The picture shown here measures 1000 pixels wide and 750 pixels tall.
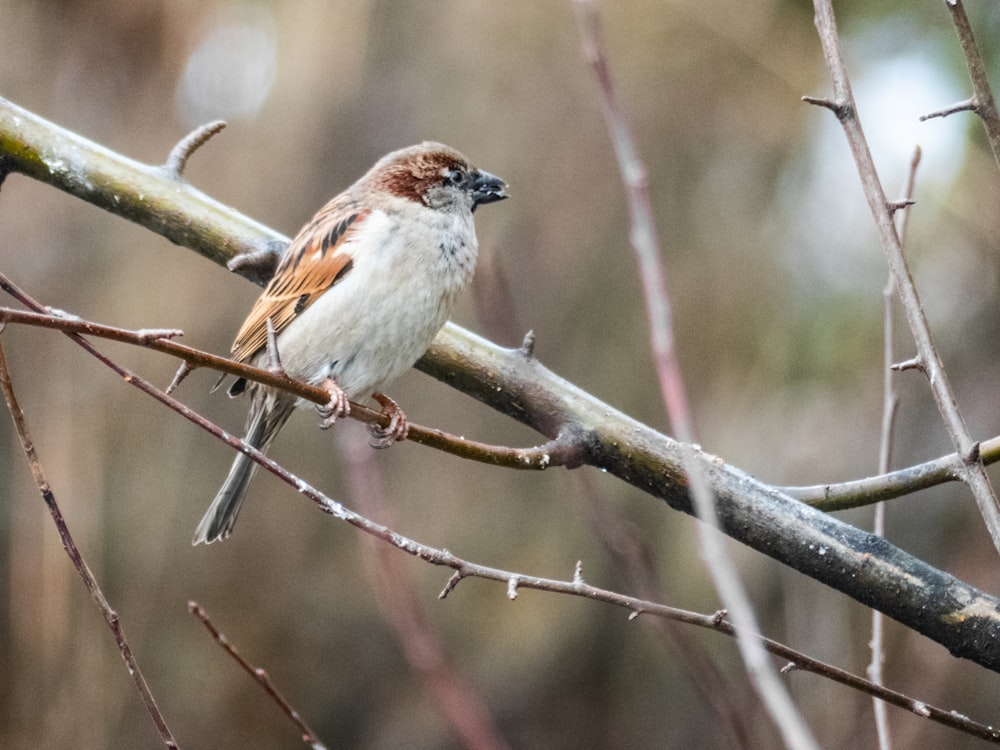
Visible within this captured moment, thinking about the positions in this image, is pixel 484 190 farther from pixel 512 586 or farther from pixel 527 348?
pixel 512 586

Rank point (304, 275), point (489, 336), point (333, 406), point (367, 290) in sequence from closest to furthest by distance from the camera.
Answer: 1. point (333, 406)
2. point (367, 290)
3. point (304, 275)
4. point (489, 336)

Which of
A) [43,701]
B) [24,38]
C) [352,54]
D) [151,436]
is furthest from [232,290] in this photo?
[43,701]

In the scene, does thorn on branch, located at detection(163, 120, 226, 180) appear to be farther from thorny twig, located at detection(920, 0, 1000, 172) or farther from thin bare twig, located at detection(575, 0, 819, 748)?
thin bare twig, located at detection(575, 0, 819, 748)

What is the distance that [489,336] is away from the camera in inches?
146

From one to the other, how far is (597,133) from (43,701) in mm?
3030

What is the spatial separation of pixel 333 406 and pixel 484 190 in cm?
145

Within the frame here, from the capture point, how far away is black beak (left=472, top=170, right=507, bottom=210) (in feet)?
11.4

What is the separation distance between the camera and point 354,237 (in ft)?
10.5

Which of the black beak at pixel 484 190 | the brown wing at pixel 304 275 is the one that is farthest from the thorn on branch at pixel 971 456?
the black beak at pixel 484 190

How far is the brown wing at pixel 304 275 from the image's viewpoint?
3107mm

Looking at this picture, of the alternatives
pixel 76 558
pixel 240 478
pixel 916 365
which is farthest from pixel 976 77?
pixel 240 478

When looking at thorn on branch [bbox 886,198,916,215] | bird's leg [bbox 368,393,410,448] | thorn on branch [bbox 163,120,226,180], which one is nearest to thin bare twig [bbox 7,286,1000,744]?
thorn on branch [bbox 886,198,916,215]

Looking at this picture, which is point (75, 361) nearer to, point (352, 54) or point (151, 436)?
point (151, 436)

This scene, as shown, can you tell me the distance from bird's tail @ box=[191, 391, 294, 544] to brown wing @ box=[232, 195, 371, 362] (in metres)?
0.18
